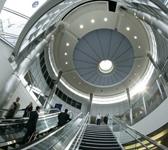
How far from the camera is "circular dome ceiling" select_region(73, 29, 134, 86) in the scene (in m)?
28.1

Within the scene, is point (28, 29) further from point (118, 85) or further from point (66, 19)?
point (118, 85)

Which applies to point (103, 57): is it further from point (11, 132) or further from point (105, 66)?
point (11, 132)

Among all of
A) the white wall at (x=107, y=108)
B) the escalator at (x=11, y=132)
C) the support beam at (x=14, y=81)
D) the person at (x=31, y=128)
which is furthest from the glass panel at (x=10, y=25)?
the white wall at (x=107, y=108)

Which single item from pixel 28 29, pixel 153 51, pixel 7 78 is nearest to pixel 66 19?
pixel 153 51

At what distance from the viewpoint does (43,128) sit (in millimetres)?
11242

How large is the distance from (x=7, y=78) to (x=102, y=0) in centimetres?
1257

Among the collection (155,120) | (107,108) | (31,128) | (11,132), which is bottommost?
(11,132)

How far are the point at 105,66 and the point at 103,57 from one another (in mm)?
1364

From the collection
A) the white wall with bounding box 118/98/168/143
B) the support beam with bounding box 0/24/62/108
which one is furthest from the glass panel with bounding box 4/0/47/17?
the white wall with bounding box 118/98/168/143

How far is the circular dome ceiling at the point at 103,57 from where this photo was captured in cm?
2806

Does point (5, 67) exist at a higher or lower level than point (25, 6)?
lower

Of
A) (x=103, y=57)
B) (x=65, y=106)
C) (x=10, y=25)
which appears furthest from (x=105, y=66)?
(x=10, y=25)

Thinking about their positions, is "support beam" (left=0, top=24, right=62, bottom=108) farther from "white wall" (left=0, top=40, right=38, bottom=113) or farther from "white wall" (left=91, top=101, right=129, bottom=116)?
"white wall" (left=91, top=101, right=129, bottom=116)

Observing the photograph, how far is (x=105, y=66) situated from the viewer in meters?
30.8
